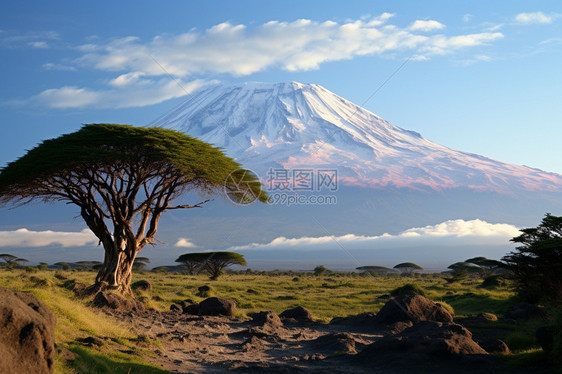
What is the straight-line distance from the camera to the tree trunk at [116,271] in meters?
23.1

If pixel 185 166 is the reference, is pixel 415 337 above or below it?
below

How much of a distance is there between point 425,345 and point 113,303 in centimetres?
1293

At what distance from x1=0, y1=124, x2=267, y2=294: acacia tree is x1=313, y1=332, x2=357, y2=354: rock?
9.80m

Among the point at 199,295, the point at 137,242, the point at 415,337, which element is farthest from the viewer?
the point at 199,295

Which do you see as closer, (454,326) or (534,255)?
(454,326)

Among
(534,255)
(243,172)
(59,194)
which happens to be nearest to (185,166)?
(243,172)

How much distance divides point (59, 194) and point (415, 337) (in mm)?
17764

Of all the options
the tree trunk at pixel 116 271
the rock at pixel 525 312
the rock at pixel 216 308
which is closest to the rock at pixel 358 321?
the rock at pixel 216 308

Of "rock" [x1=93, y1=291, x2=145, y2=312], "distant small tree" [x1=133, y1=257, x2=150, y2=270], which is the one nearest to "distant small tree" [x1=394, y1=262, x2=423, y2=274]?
"distant small tree" [x1=133, y1=257, x2=150, y2=270]

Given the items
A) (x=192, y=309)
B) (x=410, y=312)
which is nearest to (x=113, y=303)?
(x=192, y=309)

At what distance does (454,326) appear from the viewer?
516 inches

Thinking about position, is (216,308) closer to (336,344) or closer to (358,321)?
(358,321)

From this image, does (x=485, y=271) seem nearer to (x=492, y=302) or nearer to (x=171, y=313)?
(x=492, y=302)

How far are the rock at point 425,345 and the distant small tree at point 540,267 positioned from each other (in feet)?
23.6
